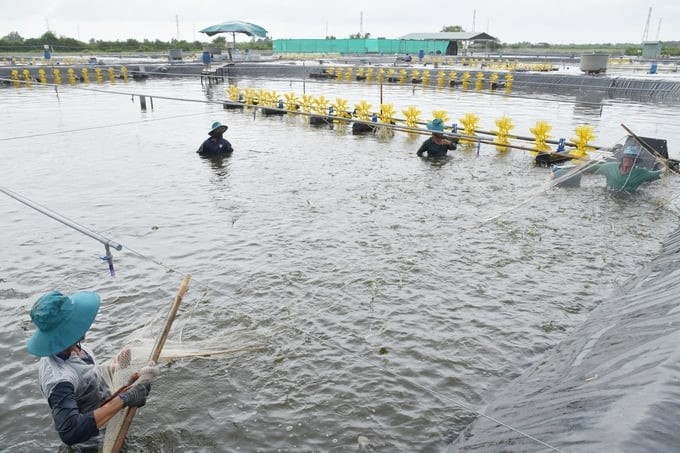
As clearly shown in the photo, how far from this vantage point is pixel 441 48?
203 feet

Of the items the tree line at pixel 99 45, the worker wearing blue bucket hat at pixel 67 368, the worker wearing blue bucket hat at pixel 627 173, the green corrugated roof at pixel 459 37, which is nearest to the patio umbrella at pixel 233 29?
the tree line at pixel 99 45

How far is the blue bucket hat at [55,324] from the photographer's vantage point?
317 centimetres

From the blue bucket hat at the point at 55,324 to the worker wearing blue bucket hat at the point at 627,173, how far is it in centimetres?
1062

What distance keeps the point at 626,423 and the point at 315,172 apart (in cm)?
1021

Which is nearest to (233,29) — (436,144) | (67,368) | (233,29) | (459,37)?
(233,29)

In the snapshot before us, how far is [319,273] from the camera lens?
7270 mm

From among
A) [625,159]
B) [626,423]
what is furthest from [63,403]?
[625,159]

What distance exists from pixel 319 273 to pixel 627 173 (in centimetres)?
750

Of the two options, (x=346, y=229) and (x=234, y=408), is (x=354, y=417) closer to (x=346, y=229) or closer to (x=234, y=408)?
(x=234, y=408)

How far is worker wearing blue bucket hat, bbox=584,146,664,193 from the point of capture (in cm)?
1055

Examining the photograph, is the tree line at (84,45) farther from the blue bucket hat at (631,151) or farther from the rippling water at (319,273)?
the blue bucket hat at (631,151)

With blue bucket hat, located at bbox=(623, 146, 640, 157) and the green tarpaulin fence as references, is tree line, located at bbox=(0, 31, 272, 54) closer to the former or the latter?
the green tarpaulin fence

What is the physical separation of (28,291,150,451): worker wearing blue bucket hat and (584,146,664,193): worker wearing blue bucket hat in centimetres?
1055

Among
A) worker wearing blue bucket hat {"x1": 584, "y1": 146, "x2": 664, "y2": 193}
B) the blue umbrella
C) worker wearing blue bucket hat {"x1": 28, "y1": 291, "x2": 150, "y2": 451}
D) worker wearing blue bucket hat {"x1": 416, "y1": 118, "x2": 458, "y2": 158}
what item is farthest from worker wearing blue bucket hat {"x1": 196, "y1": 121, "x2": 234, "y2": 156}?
the blue umbrella
